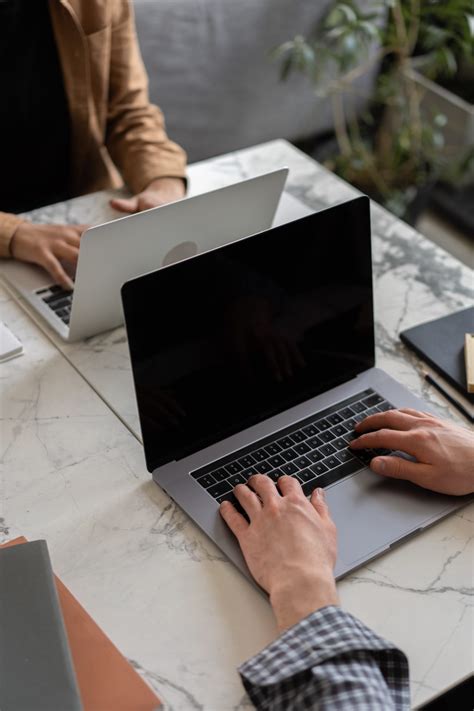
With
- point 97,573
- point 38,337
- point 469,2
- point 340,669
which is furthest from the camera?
point 469,2

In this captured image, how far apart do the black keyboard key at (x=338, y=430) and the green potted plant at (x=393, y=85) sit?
59.4 inches

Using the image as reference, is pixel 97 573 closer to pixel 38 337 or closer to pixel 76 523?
pixel 76 523

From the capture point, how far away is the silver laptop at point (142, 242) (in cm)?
116

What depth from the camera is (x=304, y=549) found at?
929 mm

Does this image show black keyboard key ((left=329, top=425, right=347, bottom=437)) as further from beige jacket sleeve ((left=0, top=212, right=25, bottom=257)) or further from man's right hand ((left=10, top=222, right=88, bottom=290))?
beige jacket sleeve ((left=0, top=212, right=25, bottom=257))

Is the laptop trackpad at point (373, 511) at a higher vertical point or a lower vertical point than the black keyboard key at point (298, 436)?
lower

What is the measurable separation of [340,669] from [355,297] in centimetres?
54

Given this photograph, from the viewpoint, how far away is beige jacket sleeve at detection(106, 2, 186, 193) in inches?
65.9

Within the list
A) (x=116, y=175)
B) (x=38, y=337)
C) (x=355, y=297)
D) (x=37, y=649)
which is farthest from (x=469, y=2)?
(x=37, y=649)

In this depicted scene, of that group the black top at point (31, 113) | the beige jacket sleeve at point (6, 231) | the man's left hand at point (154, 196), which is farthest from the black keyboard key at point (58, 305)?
the black top at point (31, 113)

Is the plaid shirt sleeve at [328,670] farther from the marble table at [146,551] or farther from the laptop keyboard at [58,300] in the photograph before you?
the laptop keyboard at [58,300]

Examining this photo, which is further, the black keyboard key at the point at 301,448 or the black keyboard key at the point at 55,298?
the black keyboard key at the point at 55,298

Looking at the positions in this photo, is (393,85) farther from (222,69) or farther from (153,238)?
(153,238)

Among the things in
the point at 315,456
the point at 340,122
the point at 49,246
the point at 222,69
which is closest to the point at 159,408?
the point at 315,456
